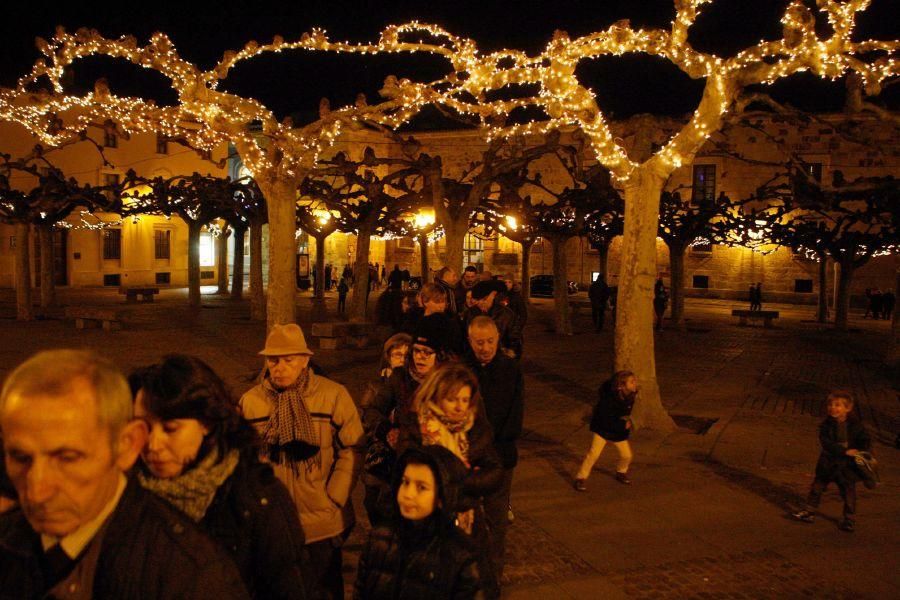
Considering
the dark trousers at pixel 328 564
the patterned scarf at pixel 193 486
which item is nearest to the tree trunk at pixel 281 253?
the dark trousers at pixel 328 564

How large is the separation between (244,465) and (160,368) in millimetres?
396

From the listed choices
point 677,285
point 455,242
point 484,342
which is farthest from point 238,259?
point 484,342

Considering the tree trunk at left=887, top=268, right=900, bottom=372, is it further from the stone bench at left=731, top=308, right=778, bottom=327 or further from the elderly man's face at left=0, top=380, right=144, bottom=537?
the elderly man's face at left=0, top=380, right=144, bottom=537

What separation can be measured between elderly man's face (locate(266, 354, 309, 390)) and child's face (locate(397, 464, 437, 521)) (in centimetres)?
102

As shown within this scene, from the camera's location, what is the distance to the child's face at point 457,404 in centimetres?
351

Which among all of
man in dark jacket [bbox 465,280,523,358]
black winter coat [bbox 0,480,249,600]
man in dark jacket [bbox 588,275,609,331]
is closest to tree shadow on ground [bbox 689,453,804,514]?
man in dark jacket [bbox 465,280,523,358]

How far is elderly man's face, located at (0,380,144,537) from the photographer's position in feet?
5.29

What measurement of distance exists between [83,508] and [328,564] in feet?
6.76

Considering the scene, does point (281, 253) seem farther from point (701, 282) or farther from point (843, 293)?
point (701, 282)

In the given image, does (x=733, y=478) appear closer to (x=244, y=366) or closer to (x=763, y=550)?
(x=763, y=550)

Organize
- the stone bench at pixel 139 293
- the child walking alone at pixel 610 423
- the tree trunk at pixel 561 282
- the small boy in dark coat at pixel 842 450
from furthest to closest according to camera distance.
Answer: the stone bench at pixel 139 293 < the tree trunk at pixel 561 282 < the child walking alone at pixel 610 423 < the small boy in dark coat at pixel 842 450

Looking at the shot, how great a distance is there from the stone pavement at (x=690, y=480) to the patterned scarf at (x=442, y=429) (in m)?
1.60

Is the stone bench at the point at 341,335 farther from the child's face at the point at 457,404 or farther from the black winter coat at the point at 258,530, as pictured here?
the black winter coat at the point at 258,530

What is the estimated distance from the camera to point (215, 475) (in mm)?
2213
